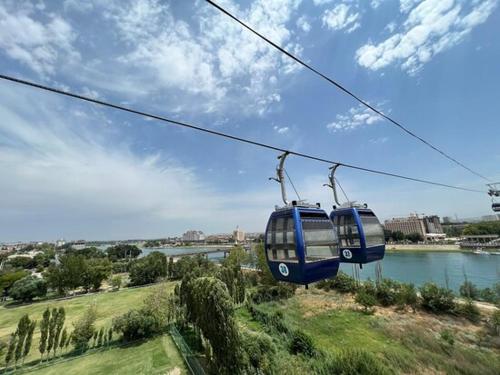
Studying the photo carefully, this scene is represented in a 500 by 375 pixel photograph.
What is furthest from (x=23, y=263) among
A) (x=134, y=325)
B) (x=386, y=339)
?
(x=386, y=339)

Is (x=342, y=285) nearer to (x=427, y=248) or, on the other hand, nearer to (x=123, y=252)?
(x=427, y=248)

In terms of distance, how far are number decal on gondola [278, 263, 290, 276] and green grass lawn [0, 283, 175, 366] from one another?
74.3 feet

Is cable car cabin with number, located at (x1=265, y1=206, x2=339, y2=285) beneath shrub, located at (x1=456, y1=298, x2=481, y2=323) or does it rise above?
above

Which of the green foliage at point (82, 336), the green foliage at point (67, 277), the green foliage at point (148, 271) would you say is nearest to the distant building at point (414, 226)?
the green foliage at point (148, 271)

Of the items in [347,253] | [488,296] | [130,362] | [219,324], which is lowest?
[130,362]

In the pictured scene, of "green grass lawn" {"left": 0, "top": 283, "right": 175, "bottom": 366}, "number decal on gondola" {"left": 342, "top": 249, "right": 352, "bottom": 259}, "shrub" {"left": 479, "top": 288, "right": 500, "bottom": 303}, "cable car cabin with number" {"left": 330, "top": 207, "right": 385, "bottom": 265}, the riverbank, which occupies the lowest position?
"green grass lawn" {"left": 0, "top": 283, "right": 175, "bottom": 366}

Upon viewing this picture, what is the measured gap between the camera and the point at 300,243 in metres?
4.63

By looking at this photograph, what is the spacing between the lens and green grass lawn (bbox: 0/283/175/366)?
22.6 metres

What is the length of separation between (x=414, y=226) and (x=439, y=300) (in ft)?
268

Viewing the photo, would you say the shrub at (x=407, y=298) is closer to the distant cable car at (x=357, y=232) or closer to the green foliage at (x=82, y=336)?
the distant cable car at (x=357, y=232)

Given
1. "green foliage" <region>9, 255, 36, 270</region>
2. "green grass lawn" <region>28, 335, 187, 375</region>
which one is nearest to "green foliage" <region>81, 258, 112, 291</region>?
"green grass lawn" <region>28, 335, 187, 375</region>

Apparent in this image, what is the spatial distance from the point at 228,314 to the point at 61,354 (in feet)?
46.6

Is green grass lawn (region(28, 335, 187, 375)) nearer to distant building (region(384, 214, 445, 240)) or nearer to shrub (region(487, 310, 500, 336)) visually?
shrub (region(487, 310, 500, 336))

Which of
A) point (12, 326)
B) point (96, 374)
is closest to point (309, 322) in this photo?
point (96, 374)
